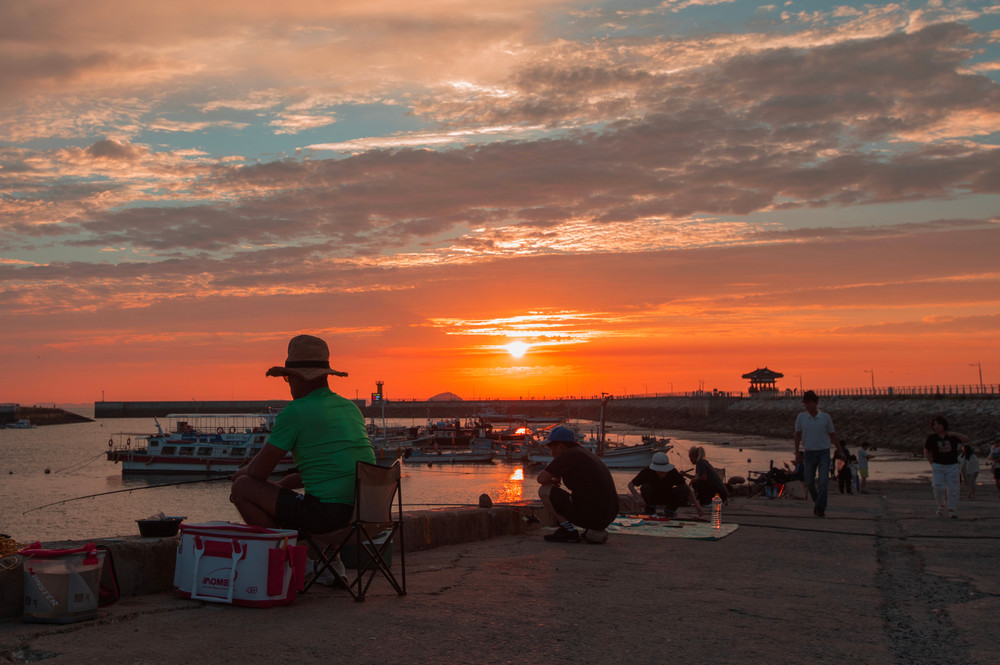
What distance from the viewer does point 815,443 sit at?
11641 mm

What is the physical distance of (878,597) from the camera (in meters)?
5.91

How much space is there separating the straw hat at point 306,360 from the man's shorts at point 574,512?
3.42m

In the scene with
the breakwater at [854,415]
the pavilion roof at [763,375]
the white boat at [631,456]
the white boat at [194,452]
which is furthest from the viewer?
the pavilion roof at [763,375]

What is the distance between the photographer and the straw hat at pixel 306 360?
18.0 feet

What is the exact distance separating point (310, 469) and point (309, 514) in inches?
11.1

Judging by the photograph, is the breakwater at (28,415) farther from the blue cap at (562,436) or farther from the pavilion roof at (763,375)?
the blue cap at (562,436)

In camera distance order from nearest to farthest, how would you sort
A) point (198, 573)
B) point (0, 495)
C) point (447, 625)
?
1. point (447, 625)
2. point (198, 573)
3. point (0, 495)

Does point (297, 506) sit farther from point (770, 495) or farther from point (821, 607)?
point (770, 495)

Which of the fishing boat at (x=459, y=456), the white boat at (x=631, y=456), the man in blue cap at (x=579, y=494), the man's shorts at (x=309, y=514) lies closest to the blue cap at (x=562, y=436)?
the man in blue cap at (x=579, y=494)

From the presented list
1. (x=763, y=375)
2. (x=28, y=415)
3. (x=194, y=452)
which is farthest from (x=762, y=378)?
(x=28, y=415)

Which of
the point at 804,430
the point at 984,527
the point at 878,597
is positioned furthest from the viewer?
the point at 804,430

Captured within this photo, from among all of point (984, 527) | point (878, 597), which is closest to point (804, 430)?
point (984, 527)

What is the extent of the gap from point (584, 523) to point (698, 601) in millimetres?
2673

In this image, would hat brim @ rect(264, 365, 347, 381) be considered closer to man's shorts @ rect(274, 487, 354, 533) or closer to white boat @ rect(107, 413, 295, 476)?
man's shorts @ rect(274, 487, 354, 533)
